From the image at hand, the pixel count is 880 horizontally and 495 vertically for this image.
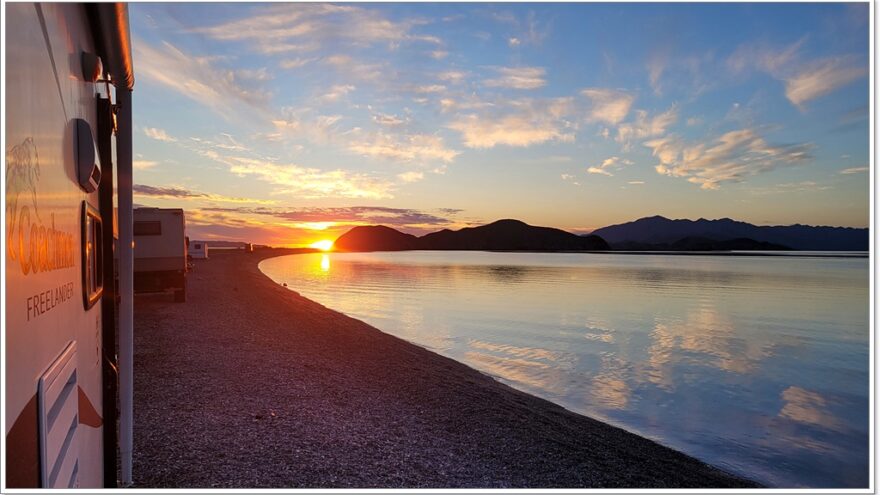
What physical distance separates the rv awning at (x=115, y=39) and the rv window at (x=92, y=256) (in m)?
0.97

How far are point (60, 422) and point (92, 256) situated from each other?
1298 mm

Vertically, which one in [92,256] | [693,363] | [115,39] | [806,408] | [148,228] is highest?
[115,39]

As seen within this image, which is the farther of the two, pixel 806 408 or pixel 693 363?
pixel 693 363

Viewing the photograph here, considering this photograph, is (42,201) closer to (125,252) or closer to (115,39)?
(115,39)

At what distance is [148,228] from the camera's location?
20.0 m

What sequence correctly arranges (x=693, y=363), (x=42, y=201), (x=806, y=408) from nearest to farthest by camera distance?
(x=42, y=201), (x=806, y=408), (x=693, y=363)

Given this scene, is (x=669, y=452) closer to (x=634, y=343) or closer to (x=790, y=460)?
(x=790, y=460)

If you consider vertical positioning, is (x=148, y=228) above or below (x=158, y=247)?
above

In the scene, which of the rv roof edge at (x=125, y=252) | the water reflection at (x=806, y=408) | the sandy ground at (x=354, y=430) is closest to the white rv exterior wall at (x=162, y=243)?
the sandy ground at (x=354, y=430)

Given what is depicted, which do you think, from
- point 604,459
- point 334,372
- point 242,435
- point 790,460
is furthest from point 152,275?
point 790,460

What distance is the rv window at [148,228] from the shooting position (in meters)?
19.8

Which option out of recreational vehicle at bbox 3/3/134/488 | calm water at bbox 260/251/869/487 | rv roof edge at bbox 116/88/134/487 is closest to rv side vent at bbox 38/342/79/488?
recreational vehicle at bbox 3/3/134/488

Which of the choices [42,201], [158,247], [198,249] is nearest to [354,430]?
[42,201]

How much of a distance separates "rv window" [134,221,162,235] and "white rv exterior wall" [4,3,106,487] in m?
18.7
